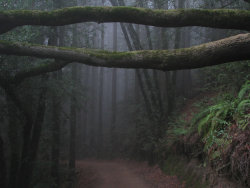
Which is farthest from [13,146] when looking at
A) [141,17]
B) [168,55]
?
[168,55]

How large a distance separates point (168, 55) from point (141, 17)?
1.33 m

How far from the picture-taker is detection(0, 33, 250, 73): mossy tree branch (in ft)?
13.9

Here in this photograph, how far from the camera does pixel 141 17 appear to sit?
549 cm

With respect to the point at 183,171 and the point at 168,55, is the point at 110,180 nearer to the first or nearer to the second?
the point at 183,171

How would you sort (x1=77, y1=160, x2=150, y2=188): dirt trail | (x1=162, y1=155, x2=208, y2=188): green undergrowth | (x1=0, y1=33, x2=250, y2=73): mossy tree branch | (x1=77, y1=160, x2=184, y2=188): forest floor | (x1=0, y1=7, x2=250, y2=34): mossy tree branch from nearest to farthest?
(x1=0, y1=33, x2=250, y2=73): mossy tree branch
(x1=0, y1=7, x2=250, y2=34): mossy tree branch
(x1=162, y1=155, x2=208, y2=188): green undergrowth
(x1=77, y1=160, x2=184, y2=188): forest floor
(x1=77, y1=160, x2=150, y2=188): dirt trail

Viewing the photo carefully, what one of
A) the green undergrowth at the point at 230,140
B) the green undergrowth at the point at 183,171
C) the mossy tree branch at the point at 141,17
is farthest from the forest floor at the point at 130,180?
the mossy tree branch at the point at 141,17

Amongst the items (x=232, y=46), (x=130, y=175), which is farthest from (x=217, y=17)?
(x=130, y=175)

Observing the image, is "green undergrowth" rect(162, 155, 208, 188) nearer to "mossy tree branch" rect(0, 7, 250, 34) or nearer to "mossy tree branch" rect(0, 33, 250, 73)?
"mossy tree branch" rect(0, 33, 250, 73)

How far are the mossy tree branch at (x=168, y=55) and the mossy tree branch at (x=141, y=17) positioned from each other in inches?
31.3

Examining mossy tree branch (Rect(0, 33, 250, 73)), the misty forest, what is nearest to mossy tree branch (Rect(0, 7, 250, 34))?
the misty forest

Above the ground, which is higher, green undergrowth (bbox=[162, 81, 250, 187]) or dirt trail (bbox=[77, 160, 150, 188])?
green undergrowth (bbox=[162, 81, 250, 187])

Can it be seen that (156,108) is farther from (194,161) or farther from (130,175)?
(194,161)

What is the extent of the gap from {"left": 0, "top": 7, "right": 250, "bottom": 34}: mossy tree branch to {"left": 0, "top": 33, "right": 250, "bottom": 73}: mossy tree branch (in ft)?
2.60

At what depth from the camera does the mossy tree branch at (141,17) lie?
5.09 meters
